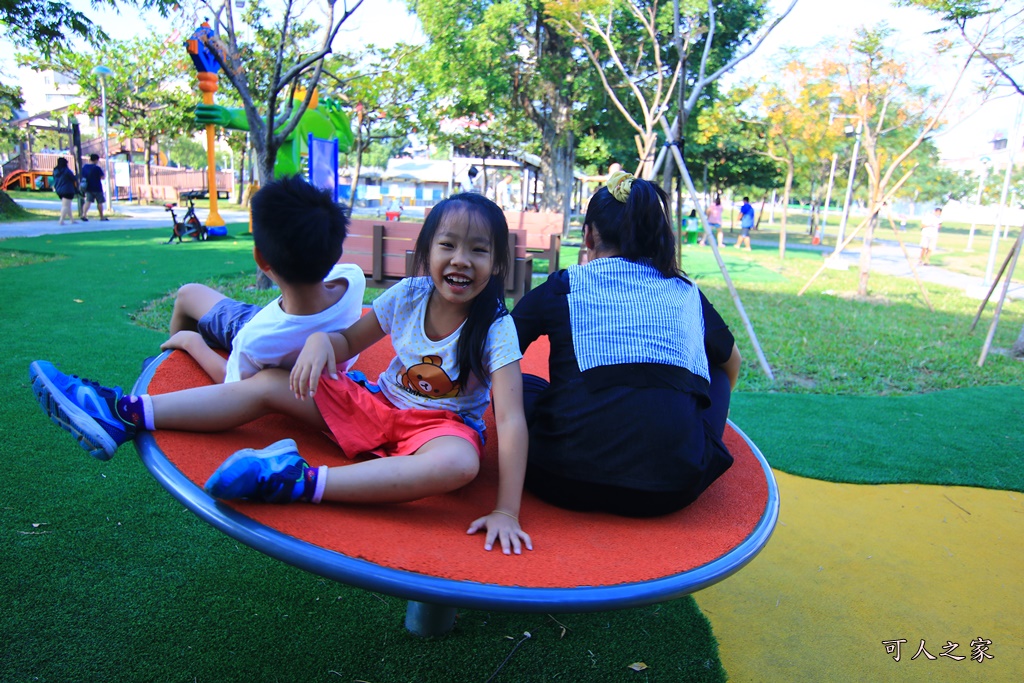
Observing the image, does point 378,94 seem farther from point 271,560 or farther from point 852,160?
point 271,560

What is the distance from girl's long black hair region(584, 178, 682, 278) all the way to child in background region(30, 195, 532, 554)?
14.1 inches

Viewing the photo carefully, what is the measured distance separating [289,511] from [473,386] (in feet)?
2.32

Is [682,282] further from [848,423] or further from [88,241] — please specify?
[88,241]

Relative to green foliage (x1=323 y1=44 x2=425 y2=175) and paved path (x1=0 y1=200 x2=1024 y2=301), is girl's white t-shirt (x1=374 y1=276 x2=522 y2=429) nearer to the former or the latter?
paved path (x1=0 y1=200 x2=1024 y2=301)

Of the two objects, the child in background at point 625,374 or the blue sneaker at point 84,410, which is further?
the child in background at point 625,374

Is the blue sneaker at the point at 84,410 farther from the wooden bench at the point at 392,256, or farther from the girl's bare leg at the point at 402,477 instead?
the wooden bench at the point at 392,256

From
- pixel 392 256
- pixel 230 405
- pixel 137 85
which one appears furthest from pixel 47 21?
pixel 137 85

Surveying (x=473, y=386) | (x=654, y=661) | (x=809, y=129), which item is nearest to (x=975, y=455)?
(x=654, y=661)

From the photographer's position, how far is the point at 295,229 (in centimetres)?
199

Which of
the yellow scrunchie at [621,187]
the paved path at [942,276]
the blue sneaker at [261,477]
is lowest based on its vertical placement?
the paved path at [942,276]

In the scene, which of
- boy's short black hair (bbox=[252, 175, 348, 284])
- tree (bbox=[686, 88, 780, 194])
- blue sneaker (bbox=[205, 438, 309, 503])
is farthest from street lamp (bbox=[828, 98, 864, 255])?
blue sneaker (bbox=[205, 438, 309, 503])

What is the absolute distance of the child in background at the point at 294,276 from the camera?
6.59 feet

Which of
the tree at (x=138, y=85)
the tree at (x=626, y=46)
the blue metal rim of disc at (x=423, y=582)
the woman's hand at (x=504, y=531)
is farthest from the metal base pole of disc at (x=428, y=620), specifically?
the tree at (x=138, y=85)

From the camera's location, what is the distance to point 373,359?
3.02 m
